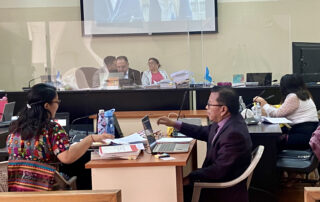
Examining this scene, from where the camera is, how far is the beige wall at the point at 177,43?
218 inches

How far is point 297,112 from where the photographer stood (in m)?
4.31

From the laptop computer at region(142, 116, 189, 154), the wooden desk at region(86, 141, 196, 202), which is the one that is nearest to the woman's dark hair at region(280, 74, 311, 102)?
the laptop computer at region(142, 116, 189, 154)

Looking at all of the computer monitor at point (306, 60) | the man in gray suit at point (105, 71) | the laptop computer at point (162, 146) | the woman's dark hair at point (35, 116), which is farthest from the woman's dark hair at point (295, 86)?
the woman's dark hair at point (35, 116)

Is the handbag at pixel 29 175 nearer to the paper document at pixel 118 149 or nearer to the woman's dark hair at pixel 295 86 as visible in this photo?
the paper document at pixel 118 149

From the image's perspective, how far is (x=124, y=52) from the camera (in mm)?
5918

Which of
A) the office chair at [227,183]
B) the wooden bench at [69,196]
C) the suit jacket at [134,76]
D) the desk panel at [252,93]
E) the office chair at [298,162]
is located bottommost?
the office chair at [298,162]

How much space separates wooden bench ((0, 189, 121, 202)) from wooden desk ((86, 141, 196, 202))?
86 cm

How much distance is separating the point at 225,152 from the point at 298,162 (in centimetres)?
117

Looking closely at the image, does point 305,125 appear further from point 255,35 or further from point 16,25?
point 16,25

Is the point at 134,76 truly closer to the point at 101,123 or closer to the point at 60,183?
the point at 101,123

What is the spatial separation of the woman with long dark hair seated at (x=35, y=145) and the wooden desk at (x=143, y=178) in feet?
0.48

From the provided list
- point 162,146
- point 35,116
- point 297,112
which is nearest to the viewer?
point 35,116

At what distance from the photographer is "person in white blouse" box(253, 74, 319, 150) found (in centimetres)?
421

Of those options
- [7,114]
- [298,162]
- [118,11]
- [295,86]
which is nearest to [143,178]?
[298,162]
